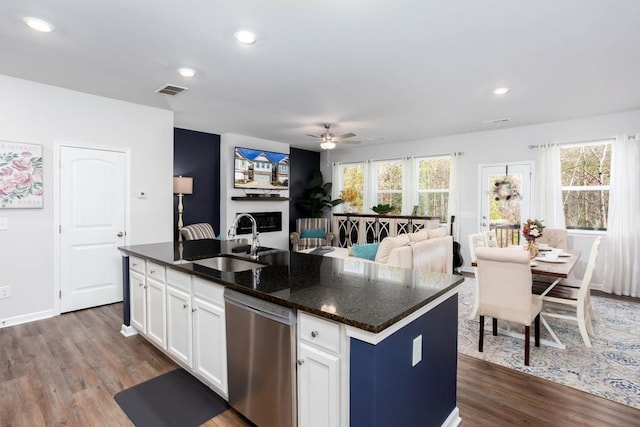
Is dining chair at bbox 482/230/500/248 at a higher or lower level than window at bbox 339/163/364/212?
lower

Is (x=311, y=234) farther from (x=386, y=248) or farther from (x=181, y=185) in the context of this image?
(x=386, y=248)

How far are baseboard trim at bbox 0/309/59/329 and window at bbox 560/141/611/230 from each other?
24.8 ft

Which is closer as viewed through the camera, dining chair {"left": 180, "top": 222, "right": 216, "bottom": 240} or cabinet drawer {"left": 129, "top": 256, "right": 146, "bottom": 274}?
cabinet drawer {"left": 129, "top": 256, "right": 146, "bottom": 274}

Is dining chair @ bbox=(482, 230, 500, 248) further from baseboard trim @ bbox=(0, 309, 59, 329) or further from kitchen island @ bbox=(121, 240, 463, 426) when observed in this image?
baseboard trim @ bbox=(0, 309, 59, 329)

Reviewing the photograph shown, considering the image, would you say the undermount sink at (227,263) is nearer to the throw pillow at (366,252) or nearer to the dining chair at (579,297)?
the throw pillow at (366,252)

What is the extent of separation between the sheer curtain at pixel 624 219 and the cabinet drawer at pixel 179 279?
5958 millimetres

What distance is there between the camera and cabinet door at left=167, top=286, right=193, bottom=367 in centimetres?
237

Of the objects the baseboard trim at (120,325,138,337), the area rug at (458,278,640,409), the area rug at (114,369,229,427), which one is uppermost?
the baseboard trim at (120,325,138,337)

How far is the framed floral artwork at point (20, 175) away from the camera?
139 inches

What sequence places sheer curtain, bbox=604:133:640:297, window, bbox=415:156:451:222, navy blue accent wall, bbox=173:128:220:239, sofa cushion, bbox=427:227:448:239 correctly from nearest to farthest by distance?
sheer curtain, bbox=604:133:640:297
sofa cushion, bbox=427:227:448:239
navy blue accent wall, bbox=173:128:220:239
window, bbox=415:156:451:222

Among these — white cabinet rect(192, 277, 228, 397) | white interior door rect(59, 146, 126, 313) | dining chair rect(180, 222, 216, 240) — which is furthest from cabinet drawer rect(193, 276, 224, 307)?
dining chair rect(180, 222, 216, 240)

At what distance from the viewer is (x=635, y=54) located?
2.94 metres

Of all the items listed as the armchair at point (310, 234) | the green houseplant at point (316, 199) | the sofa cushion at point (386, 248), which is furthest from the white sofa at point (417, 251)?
the green houseplant at point (316, 199)

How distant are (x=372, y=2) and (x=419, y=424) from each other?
2.57 metres
